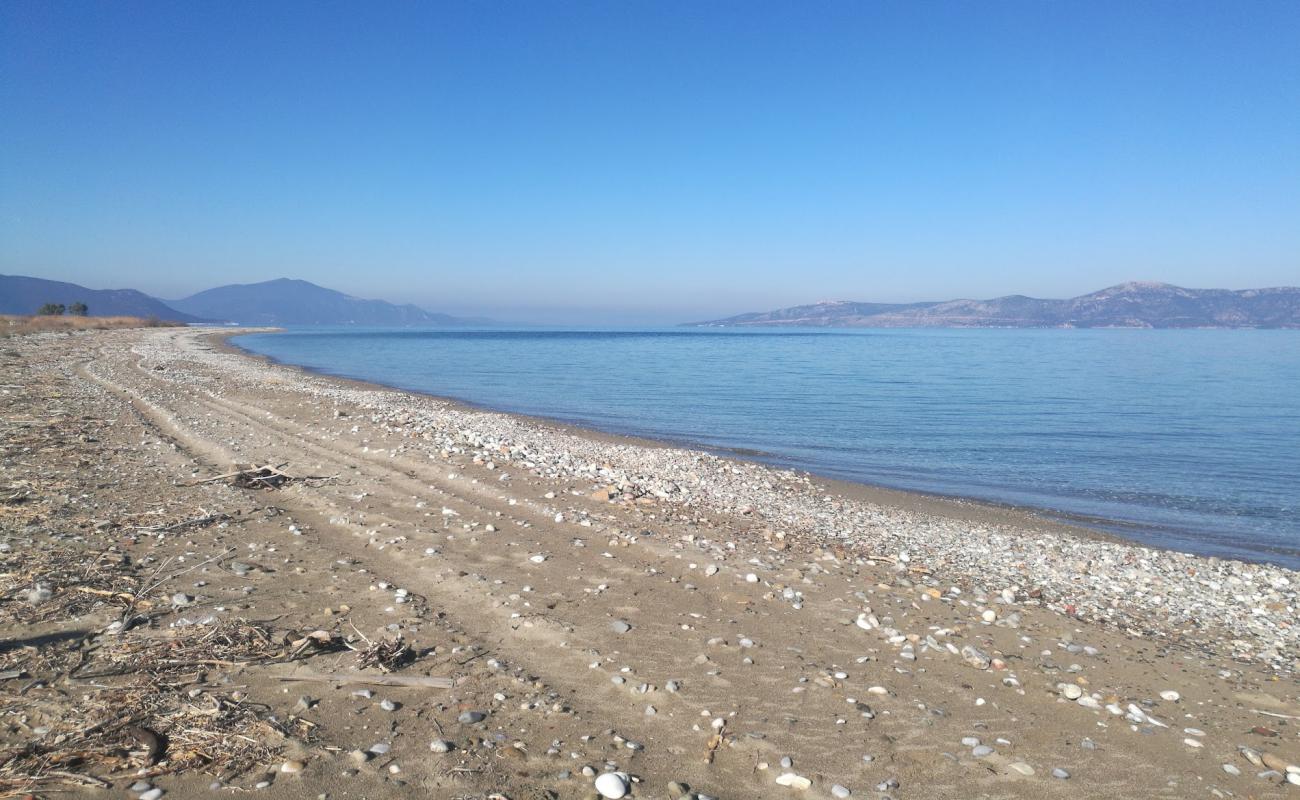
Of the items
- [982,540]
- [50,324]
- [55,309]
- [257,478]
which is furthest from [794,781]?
[55,309]

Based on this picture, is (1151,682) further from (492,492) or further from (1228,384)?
(1228,384)

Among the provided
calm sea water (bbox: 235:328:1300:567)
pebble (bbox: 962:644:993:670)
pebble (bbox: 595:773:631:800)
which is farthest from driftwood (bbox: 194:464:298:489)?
calm sea water (bbox: 235:328:1300:567)

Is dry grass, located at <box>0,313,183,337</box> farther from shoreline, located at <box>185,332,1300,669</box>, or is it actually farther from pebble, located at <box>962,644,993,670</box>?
pebble, located at <box>962,644,993,670</box>

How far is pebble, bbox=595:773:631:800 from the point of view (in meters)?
4.45

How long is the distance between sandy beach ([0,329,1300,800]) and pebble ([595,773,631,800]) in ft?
0.08

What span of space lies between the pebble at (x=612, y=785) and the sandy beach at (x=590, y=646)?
0.02 m

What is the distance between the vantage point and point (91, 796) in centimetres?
407

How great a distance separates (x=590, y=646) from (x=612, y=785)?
86.9 inches

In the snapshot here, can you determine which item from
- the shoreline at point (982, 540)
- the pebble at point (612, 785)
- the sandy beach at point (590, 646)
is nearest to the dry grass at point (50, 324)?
the sandy beach at point (590, 646)

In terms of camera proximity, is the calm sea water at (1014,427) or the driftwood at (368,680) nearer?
the driftwood at (368,680)

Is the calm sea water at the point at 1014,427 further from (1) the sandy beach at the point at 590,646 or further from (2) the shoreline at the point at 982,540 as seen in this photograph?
(1) the sandy beach at the point at 590,646

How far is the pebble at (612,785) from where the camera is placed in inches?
175

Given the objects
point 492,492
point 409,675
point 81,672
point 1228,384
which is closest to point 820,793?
point 409,675

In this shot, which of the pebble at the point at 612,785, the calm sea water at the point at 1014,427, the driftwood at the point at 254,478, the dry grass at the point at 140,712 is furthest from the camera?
the calm sea water at the point at 1014,427
